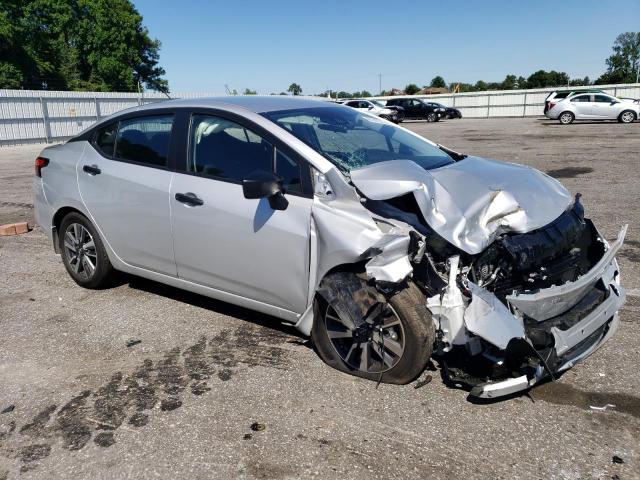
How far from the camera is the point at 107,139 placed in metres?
4.76

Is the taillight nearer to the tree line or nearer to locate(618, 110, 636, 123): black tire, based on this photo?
locate(618, 110, 636, 123): black tire

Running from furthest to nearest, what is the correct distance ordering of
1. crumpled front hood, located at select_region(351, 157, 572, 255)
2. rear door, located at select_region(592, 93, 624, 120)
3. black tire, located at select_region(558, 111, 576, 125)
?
black tire, located at select_region(558, 111, 576, 125)
rear door, located at select_region(592, 93, 624, 120)
crumpled front hood, located at select_region(351, 157, 572, 255)

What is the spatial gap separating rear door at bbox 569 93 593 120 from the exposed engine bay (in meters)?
27.1

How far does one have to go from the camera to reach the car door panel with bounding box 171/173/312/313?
3473mm

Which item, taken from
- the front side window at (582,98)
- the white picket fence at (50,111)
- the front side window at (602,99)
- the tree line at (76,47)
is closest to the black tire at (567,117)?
the front side window at (582,98)

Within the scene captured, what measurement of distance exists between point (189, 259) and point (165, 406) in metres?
1.18

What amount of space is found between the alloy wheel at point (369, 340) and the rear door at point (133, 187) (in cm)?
147

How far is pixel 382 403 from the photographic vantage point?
3178mm

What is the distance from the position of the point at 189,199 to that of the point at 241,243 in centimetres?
56

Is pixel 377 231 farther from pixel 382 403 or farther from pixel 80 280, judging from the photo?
pixel 80 280

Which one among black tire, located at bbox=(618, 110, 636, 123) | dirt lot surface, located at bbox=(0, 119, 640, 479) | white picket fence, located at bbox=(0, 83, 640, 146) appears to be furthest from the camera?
black tire, located at bbox=(618, 110, 636, 123)

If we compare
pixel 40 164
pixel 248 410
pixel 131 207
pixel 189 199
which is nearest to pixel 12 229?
pixel 40 164

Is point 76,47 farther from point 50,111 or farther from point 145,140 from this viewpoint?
point 145,140

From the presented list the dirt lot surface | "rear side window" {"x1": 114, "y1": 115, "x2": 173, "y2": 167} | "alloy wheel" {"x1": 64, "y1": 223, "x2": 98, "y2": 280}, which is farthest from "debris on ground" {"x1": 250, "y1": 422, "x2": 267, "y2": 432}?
"alloy wheel" {"x1": 64, "y1": 223, "x2": 98, "y2": 280}
